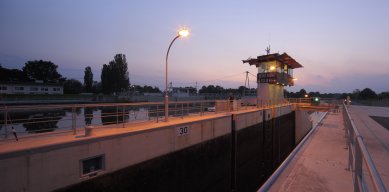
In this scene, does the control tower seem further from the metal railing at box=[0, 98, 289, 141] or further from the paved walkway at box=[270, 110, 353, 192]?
the paved walkway at box=[270, 110, 353, 192]

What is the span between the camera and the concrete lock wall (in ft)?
20.0

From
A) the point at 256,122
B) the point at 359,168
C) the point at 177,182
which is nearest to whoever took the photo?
the point at 359,168

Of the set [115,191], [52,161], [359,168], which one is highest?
[359,168]

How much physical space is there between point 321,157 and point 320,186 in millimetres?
3368

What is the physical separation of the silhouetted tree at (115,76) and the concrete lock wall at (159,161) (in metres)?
64.4

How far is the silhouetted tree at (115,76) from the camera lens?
77.2 m

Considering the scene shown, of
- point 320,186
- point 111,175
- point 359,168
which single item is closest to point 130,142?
point 111,175

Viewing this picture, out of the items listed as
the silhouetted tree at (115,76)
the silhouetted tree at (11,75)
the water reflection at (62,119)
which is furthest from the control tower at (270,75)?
the silhouetted tree at (11,75)

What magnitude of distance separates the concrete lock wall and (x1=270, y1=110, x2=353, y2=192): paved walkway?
476 centimetres

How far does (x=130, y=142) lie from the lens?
28.3 feet

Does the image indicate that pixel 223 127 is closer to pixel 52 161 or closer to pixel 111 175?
pixel 111 175

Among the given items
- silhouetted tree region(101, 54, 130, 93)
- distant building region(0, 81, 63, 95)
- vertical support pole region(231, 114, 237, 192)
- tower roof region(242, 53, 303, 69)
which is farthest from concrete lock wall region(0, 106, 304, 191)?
silhouetted tree region(101, 54, 130, 93)

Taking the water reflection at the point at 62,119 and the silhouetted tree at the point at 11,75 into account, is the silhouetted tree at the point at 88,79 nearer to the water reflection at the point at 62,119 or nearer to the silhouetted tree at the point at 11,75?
the silhouetted tree at the point at 11,75

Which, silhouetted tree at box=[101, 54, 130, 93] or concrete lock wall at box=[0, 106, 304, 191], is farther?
silhouetted tree at box=[101, 54, 130, 93]
